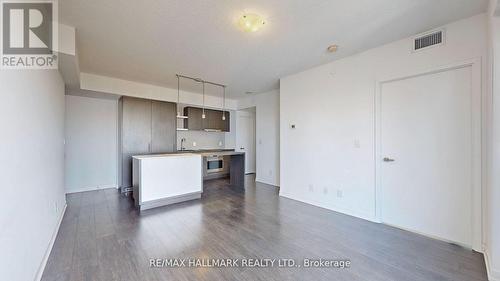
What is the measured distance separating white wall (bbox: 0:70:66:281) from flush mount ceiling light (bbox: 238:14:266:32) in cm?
212

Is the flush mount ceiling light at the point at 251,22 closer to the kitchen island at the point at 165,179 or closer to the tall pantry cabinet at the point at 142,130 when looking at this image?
the kitchen island at the point at 165,179

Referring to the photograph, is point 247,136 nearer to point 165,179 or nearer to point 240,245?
point 165,179

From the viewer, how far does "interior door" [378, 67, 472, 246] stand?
8.28ft

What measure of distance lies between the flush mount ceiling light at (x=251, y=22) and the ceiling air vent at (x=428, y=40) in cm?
216

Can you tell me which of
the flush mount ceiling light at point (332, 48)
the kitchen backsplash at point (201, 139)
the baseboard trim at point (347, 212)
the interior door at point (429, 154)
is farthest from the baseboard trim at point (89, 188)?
the interior door at point (429, 154)

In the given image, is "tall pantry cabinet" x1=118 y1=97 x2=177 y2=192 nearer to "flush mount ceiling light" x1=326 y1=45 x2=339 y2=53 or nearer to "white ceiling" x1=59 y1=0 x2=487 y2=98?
"white ceiling" x1=59 y1=0 x2=487 y2=98

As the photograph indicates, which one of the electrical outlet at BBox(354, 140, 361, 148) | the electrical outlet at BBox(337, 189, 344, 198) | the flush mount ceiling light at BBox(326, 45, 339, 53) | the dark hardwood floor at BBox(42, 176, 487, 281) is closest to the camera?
the dark hardwood floor at BBox(42, 176, 487, 281)

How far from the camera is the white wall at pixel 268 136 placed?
5812 mm

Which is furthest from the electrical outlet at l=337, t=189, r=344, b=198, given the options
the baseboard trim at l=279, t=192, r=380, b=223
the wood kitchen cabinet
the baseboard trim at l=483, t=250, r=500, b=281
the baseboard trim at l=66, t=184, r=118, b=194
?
the baseboard trim at l=66, t=184, r=118, b=194

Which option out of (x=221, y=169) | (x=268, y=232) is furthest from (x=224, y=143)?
(x=268, y=232)

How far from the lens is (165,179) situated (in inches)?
157

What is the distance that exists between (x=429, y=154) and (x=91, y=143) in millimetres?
6769

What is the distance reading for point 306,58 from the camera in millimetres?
3656

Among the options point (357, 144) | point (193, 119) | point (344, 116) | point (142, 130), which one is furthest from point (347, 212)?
point (142, 130)
